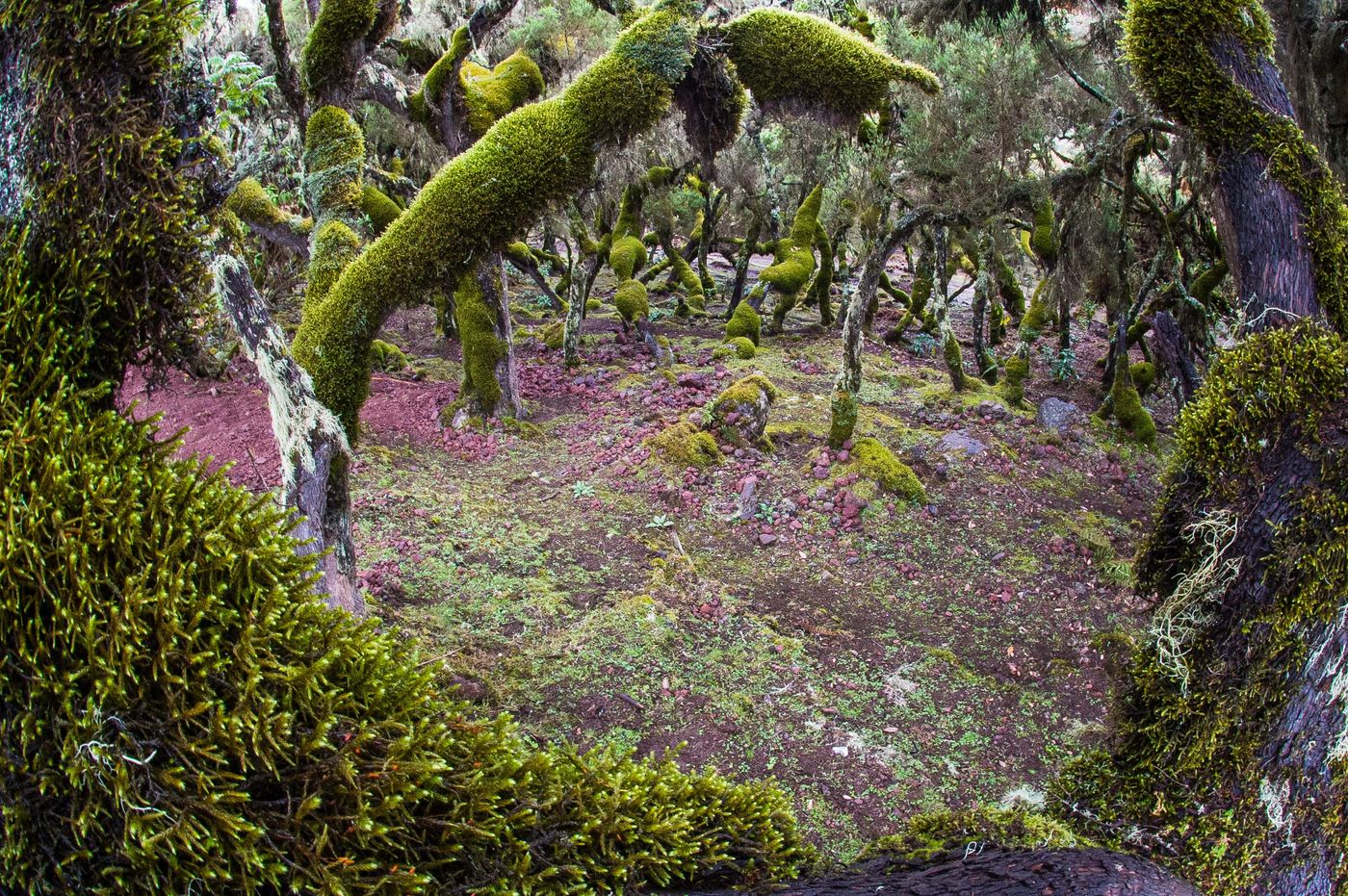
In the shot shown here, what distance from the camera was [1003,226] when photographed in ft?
48.1

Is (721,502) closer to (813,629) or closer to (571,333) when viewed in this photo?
(813,629)

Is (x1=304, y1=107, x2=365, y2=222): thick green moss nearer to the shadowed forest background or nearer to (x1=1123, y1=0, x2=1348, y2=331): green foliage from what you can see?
the shadowed forest background

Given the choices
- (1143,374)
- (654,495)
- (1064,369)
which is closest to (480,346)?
(654,495)

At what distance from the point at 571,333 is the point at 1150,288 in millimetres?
9517

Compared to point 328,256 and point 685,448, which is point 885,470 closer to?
point 685,448

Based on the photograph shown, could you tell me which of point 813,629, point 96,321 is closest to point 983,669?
point 813,629

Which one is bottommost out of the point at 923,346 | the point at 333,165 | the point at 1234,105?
the point at 923,346

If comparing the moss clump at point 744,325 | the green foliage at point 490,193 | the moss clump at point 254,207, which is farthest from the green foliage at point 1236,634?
the moss clump at point 744,325

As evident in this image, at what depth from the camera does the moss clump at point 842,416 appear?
1021 centimetres

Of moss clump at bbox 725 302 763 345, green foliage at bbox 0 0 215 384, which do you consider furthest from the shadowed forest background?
moss clump at bbox 725 302 763 345

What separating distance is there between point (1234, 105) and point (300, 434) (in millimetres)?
5053

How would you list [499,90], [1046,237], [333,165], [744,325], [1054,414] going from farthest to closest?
[744,325], [1054,414], [1046,237], [499,90], [333,165]

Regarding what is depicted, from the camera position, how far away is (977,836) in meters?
2.91

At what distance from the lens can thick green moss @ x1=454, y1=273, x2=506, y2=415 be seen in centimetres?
1156
